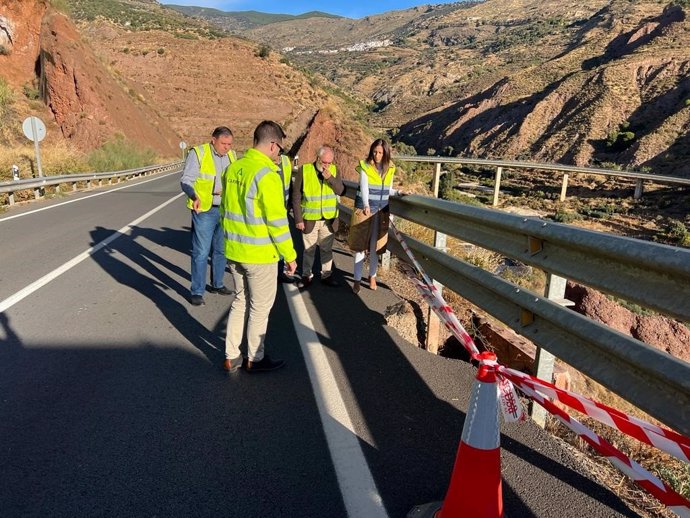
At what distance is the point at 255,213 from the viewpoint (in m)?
3.99

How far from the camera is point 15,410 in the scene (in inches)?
138

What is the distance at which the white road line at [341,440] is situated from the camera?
2.59 metres

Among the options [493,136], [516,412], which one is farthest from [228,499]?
[493,136]

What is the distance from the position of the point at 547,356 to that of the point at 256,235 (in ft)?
7.07

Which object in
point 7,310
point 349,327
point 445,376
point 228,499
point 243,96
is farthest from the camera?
point 243,96

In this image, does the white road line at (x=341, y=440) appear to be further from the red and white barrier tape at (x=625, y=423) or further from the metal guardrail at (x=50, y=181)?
the metal guardrail at (x=50, y=181)

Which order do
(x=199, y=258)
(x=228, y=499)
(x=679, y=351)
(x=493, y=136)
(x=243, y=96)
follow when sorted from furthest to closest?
(x=493, y=136) < (x=243, y=96) < (x=679, y=351) < (x=199, y=258) < (x=228, y=499)

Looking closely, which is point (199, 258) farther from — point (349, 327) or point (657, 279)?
point (657, 279)

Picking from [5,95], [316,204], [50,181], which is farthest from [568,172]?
[316,204]

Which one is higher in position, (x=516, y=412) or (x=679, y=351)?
(x=516, y=412)

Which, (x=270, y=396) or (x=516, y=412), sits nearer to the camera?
(x=516, y=412)

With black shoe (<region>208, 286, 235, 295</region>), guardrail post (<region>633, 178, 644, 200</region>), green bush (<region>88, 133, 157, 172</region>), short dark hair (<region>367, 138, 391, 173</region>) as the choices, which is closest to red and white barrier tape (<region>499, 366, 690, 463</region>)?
short dark hair (<region>367, 138, 391, 173</region>)

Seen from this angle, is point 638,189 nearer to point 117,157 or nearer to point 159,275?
point 117,157

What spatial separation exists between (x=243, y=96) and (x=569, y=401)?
78779 mm
